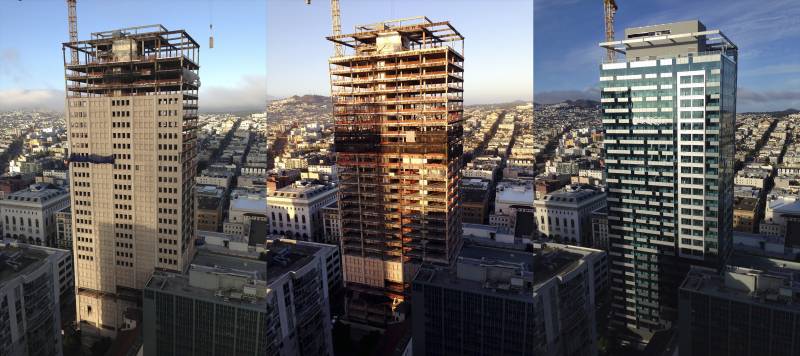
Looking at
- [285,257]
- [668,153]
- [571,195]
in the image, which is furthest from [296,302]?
[668,153]

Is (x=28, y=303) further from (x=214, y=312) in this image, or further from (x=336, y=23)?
(x=336, y=23)

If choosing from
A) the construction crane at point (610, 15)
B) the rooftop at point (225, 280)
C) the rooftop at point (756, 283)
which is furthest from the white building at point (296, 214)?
the rooftop at point (756, 283)

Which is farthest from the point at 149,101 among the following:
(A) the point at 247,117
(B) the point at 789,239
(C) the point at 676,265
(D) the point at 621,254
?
(B) the point at 789,239

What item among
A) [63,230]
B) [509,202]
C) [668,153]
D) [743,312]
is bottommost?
[509,202]

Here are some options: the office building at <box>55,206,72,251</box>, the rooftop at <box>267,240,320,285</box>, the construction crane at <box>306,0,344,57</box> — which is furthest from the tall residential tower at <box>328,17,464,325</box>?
the office building at <box>55,206,72,251</box>

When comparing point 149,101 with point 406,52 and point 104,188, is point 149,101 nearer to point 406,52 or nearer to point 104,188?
point 104,188
